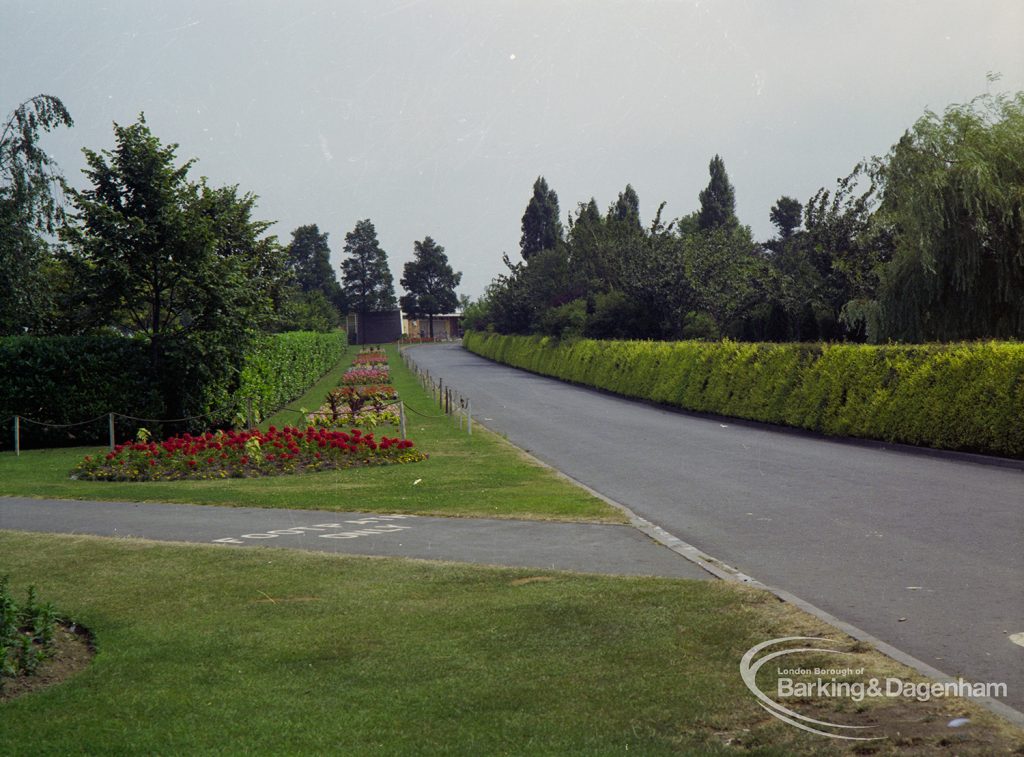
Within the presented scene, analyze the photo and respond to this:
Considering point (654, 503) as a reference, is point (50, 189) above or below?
above

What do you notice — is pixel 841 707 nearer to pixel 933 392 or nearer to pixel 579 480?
pixel 579 480

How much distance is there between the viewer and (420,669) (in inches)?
231

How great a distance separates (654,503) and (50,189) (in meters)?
21.3

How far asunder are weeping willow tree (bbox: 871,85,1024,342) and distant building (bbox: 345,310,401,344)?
118 metres

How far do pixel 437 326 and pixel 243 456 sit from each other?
139 meters

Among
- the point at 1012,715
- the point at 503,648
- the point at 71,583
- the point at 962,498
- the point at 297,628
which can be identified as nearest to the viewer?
the point at 1012,715

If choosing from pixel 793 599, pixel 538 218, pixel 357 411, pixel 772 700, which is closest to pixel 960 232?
pixel 357 411

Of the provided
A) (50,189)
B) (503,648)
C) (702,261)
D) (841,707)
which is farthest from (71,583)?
(702,261)

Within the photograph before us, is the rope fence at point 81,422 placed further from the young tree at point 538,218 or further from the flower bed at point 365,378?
the young tree at point 538,218

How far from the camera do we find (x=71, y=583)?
8570 millimetres

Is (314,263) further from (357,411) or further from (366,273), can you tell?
(357,411)

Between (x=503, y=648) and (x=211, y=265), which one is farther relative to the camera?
(x=211, y=265)

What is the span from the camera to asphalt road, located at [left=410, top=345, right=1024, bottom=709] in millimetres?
6711

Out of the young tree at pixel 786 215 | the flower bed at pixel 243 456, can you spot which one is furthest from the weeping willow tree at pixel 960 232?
the young tree at pixel 786 215
